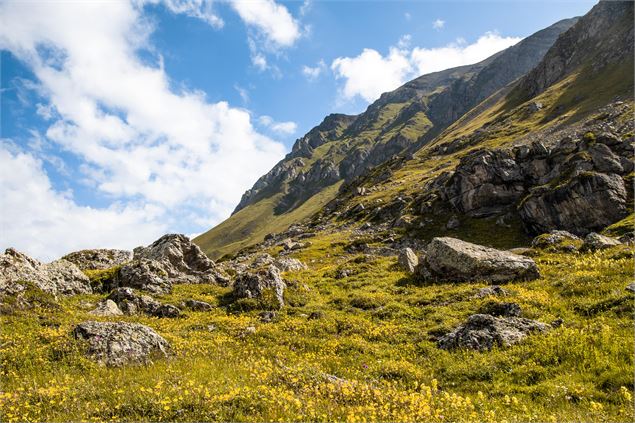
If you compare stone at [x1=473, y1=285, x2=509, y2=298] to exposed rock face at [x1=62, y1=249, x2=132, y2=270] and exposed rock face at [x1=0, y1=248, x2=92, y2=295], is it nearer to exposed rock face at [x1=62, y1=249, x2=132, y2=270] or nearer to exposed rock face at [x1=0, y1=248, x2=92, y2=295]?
exposed rock face at [x1=0, y1=248, x2=92, y2=295]

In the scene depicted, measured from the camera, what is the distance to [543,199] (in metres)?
51.4

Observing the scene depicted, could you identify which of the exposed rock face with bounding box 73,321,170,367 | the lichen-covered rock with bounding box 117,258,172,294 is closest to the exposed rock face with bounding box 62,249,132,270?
the lichen-covered rock with bounding box 117,258,172,294

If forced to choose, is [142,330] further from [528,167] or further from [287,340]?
[528,167]

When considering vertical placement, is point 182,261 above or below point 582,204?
above

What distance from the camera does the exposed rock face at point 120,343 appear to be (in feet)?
49.3

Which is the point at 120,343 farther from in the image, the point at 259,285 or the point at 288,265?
the point at 288,265

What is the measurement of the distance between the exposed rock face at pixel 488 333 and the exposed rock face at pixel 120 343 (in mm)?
12403

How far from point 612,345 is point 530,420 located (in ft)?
22.0

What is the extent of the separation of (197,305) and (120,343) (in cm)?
1327

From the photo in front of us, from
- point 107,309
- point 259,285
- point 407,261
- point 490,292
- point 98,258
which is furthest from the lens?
point 98,258

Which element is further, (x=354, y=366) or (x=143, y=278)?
(x=143, y=278)

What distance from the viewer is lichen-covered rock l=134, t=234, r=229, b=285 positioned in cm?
3822

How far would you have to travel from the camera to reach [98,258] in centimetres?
4634

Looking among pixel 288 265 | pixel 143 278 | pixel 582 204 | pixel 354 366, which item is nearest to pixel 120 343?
pixel 354 366
